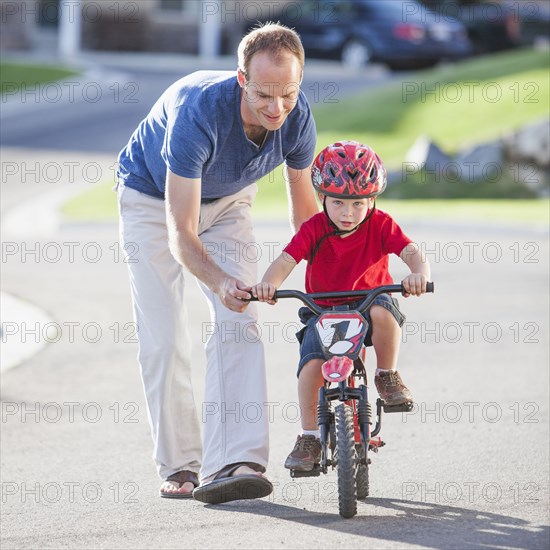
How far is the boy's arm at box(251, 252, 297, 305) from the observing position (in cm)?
536

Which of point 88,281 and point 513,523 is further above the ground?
point 88,281

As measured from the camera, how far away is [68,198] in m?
19.8

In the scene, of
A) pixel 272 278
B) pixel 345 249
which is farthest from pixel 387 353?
pixel 272 278

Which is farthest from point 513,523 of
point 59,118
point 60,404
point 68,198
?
point 59,118

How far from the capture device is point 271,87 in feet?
17.6

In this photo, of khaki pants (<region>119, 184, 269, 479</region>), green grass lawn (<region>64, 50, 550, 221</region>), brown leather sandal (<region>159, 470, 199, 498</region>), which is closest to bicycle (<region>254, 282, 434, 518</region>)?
khaki pants (<region>119, 184, 269, 479</region>)

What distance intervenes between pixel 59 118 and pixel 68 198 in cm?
765

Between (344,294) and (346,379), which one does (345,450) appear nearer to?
(346,379)

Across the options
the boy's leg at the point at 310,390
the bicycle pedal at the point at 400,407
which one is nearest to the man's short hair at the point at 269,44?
the boy's leg at the point at 310,390

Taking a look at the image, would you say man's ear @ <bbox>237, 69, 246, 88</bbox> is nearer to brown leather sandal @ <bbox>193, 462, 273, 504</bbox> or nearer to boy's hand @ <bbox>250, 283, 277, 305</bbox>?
boy's hand @ <bbox>250, 283, 277, 305</bbox>

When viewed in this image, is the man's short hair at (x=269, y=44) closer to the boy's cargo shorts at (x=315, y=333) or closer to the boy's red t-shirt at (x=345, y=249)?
the boy's red t-shirt at (x=345, y=249)

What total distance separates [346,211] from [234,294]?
611 mm

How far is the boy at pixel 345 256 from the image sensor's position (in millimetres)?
5574

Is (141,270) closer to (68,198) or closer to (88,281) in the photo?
(88,281)
